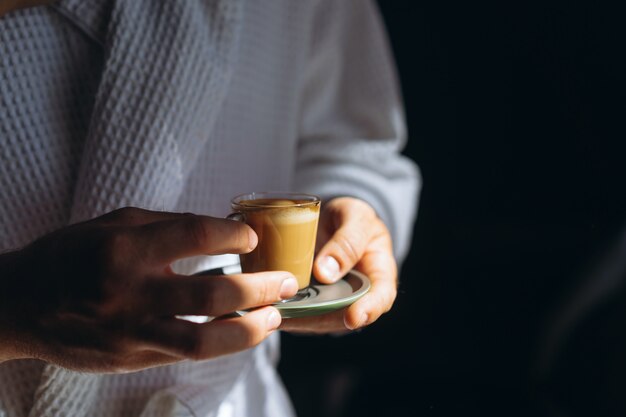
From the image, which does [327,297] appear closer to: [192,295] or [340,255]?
[340,255]

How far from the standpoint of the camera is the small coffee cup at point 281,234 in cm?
61

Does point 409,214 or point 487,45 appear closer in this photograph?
point 409,214

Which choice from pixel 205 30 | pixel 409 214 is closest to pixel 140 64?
pixel 205 30

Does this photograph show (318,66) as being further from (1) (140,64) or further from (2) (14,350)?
(2) (14,350)

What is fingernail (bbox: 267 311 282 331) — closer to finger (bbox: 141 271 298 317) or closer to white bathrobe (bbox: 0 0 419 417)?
finger (bbox: 141 271 298 317)

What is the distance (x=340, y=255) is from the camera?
654mm

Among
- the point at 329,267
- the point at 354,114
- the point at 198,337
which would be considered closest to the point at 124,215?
the point at 198,337

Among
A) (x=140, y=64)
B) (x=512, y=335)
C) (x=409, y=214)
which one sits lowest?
(x=512, y=335)

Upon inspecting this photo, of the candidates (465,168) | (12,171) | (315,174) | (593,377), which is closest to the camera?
(12,171)

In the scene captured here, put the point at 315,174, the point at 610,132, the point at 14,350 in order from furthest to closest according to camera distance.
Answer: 1. the point at 610,132
2. the point at 315,174
3. the point at 14,350

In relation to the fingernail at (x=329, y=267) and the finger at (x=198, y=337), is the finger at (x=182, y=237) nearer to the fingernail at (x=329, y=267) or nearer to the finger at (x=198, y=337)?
the finger at (x=198, y=337)

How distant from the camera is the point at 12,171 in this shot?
0.62m

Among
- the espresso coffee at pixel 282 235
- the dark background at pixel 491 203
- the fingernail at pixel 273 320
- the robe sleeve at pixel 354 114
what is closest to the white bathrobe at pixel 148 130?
the robe sleeve at pixel 354 114

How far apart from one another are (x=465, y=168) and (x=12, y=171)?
130 cm
